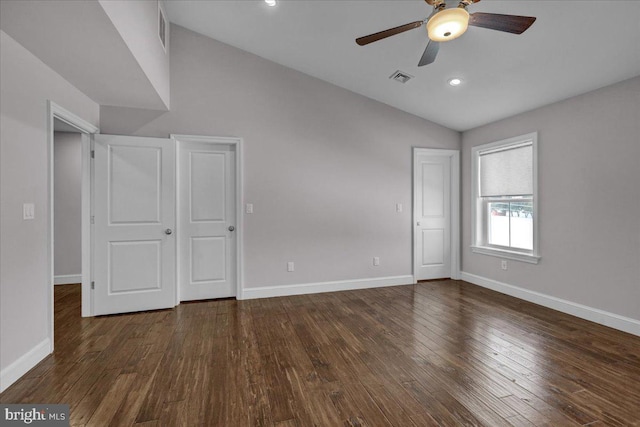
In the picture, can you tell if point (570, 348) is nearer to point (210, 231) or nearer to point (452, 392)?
point (452, 392)

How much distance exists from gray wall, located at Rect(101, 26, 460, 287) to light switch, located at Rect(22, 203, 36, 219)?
4.96ft

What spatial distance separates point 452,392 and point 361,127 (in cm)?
354

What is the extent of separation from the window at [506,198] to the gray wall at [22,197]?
17.0 feet

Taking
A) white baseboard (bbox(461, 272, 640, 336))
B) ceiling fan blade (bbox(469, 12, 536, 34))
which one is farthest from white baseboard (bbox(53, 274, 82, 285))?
white baseboard (bbox(461, 272, 640, 336))

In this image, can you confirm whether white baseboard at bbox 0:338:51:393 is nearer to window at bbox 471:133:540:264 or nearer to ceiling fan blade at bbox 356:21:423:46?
ceiling fan blade at bbox 356:21:423:46

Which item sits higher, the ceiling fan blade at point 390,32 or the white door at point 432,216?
the ceiling fan blade at point 390,32

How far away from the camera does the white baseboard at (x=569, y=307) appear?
2940mm

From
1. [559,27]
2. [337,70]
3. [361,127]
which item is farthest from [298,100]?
[559,27]

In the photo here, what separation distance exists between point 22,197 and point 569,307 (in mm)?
5372

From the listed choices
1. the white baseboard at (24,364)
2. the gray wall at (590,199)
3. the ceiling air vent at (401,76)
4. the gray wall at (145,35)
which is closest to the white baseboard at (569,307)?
the gray wall at (590,199)

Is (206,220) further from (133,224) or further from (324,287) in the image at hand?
(324,287)

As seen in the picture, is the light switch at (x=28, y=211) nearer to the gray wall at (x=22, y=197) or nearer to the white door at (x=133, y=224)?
the gray wall at (x=22, y=197)

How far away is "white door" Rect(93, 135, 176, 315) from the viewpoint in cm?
345

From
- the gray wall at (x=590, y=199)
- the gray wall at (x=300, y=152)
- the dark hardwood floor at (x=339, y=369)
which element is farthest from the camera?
the gray wall at (x=300, y=152)
